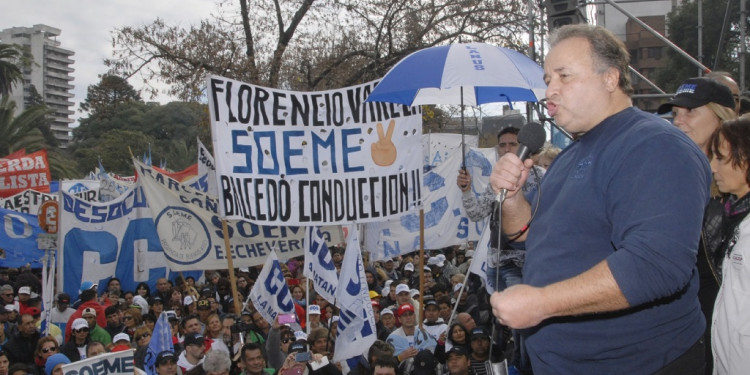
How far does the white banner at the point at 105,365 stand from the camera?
634 cm

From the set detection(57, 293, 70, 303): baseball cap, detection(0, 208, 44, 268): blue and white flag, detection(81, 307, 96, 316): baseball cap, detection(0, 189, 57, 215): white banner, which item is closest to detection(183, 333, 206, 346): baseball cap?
detection(81, 307, 96, 316): baseball cap

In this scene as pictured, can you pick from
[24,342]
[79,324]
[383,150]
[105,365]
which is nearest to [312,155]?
[383,150]

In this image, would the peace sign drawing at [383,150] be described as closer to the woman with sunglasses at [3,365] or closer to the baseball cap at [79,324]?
the baseball cap at [79,324]

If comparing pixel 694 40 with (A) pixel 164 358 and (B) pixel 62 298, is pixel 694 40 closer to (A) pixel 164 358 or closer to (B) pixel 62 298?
(B) pixel 62 298

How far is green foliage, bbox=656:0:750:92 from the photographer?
16.4 metres

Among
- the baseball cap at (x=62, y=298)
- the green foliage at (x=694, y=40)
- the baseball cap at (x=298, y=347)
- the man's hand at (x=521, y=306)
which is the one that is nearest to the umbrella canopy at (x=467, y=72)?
the baseball cap at (x=298, y=347)

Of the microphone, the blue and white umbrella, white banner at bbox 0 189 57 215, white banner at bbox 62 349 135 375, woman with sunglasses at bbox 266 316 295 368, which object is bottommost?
woman with sunglasses at bbox 266 316 295 368

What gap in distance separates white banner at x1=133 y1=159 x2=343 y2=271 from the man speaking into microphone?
25.2ft

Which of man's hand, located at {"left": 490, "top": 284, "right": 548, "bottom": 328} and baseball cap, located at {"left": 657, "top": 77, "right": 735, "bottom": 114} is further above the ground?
baseball cap, located at {"left": 657, "top": 77, "right": 735, "bottom": 114}

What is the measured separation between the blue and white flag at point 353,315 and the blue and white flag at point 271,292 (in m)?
1.39

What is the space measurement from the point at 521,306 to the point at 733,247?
3.60 ft

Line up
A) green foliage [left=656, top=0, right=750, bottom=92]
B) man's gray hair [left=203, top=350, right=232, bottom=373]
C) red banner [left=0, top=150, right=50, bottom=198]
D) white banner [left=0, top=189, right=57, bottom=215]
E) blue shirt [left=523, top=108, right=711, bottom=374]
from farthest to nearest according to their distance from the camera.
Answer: red banner [left=0, top=150, right=50, bottom=198], white banner [left=0, top=189, right=57, bottom=215], green foliage [left=656, top=0, right=750, bottom=92], man's gray hair [left=203, top=350, right=232, bottom=373], blue shirt [left=523, top=108, right=711, bottom=374]

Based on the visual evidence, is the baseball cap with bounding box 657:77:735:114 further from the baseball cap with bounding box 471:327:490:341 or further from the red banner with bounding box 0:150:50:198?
the red banner with bounding box 0:150:50:198

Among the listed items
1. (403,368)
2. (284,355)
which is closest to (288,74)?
(284,355)
